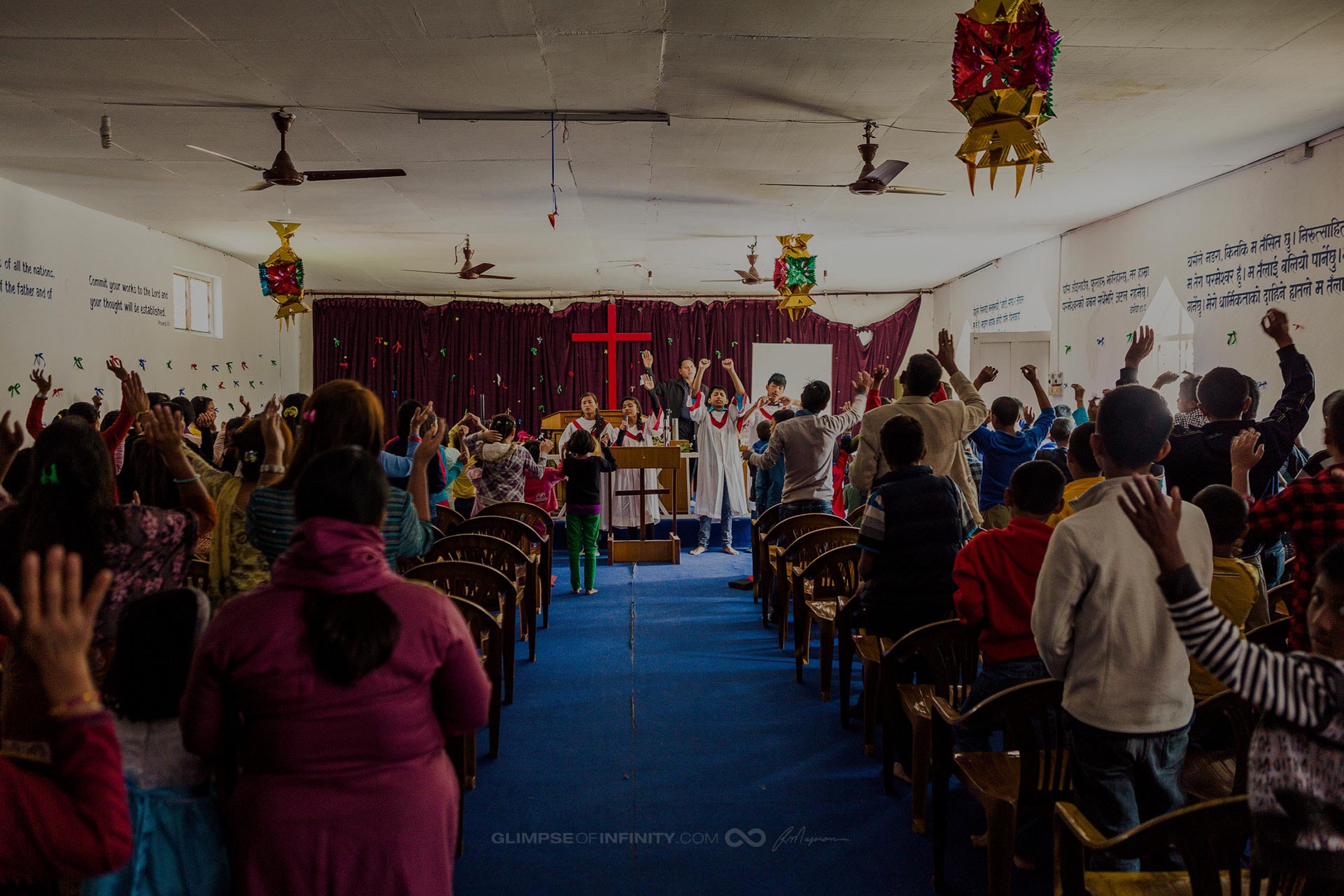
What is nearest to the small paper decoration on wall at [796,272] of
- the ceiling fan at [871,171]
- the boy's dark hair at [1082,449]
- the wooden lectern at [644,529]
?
the wooden lectern at [644,529]

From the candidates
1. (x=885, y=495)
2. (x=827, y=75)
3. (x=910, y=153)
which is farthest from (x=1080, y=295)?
(x=885, y=495)

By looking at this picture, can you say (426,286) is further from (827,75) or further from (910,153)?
(827,75)

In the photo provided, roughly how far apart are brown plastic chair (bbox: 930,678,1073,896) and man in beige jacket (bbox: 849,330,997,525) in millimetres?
1834

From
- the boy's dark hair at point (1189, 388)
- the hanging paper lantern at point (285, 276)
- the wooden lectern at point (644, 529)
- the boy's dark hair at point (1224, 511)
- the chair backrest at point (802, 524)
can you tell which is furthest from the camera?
the hanging paper lantern at point (285, 276)

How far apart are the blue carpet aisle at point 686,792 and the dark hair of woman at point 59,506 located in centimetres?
140

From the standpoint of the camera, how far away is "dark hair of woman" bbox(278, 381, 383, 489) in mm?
2182

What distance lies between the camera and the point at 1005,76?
326 cm

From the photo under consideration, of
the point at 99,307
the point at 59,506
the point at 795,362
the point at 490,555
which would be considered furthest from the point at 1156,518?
the point at 795,362

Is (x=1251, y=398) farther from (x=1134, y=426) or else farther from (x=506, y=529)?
(x=506, y=529)

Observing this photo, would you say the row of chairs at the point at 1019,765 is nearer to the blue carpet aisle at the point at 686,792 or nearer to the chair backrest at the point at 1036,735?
the chair backrest at the point at 1036,735

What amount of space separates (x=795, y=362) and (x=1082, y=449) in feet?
39.9

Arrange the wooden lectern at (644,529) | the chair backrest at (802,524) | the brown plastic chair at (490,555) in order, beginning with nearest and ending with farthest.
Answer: the brown plastic chair at (490,555), the chair backrest at (802,524), the wooden lectern at (644,529)

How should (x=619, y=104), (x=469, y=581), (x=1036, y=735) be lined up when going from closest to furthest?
(x=1036, y=735)
(x=469, y=581)
(x=619, y=104)

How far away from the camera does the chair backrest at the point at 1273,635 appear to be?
8.10 ft
